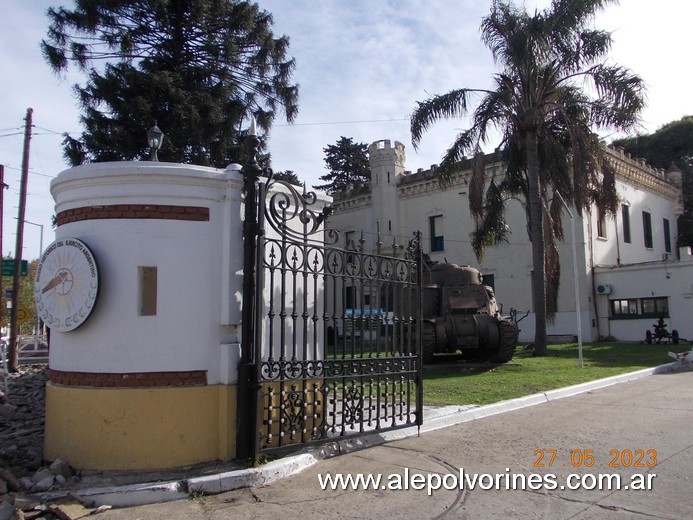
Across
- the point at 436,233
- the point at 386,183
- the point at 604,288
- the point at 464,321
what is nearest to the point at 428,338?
the point at 464,321

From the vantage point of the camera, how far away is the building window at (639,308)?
84.8 feet

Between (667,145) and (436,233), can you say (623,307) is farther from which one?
(667,145)

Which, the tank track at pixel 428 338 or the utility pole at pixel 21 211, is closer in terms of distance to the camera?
the tank track at pixel 428 338

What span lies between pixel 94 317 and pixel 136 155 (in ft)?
44.4

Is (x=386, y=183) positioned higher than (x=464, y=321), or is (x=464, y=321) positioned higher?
(x=386, y=183)

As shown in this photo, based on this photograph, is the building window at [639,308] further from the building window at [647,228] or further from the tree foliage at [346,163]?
the tree foliage at [346,163]

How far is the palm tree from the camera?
1683 centimetres

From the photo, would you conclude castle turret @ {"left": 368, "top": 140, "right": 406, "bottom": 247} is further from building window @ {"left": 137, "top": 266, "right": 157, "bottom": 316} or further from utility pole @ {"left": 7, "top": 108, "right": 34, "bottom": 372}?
building window @ {"left": 137, "top": 266, "right": 157, "bottom": 316}

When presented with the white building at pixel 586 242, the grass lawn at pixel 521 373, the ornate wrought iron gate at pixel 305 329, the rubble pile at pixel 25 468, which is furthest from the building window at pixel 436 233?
the ornate wrought iron gate at pixel 305 329

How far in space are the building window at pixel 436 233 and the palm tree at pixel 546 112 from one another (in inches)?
535

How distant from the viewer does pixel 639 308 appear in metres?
26.6

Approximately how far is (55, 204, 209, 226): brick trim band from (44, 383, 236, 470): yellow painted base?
5.37 feet

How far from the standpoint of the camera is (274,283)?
631cm

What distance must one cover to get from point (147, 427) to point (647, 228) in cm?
3322
